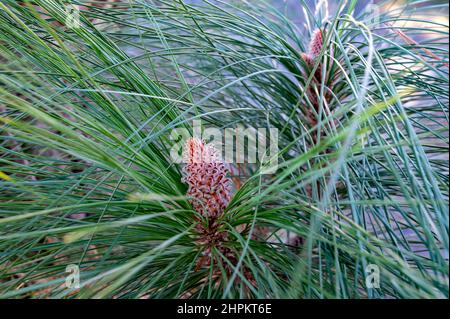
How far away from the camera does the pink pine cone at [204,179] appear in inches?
18.1

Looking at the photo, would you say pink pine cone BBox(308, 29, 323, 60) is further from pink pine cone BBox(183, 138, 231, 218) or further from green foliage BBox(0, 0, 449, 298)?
pink pine cone BBox(183, 138, 231, 218)

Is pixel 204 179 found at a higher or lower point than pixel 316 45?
lower

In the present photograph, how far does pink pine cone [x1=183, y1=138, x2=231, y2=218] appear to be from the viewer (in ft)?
1.51

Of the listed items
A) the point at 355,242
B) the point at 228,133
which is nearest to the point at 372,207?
the point at 355,242

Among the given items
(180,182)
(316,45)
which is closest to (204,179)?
(180,182)

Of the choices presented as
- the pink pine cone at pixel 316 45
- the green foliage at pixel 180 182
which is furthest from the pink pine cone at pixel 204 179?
the pink pine cone at pixel 316 45

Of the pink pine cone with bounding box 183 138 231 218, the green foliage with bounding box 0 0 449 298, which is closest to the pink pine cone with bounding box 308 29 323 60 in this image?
the green foliage with bounding box 0 0 449 298

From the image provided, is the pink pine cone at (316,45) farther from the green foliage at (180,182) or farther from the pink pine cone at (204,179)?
the pink pine cone at (204,179)

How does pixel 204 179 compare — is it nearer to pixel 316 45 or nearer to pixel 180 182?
pixel 180 182

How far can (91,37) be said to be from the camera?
45 cm

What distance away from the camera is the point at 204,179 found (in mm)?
466
